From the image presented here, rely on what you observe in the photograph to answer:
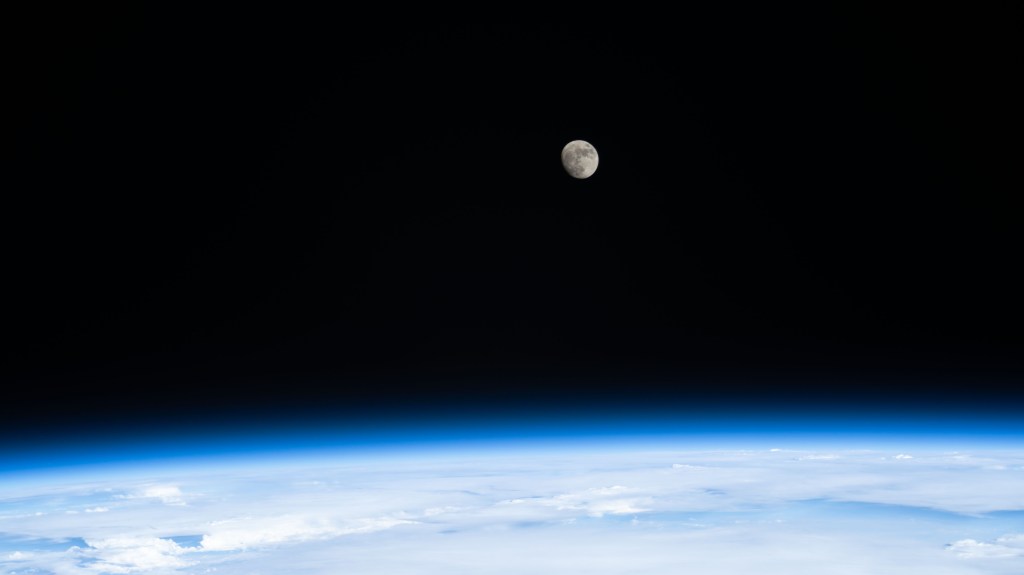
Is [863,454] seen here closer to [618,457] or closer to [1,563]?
[618,457]

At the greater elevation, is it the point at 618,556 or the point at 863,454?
the point at 863,454

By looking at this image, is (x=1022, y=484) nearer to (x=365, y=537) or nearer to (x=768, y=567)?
(x=768, y=567)

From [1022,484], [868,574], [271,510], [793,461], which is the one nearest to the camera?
[868,574]

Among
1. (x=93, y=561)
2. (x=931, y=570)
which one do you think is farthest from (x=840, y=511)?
(x=93, y=561)

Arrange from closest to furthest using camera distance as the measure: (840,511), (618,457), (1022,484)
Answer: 1. (840,511)
2. (1022,484)
3. (618,457)

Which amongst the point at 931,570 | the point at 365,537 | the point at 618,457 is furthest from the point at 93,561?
the point at 618,457

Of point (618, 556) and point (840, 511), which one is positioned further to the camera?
point (840, 511)
